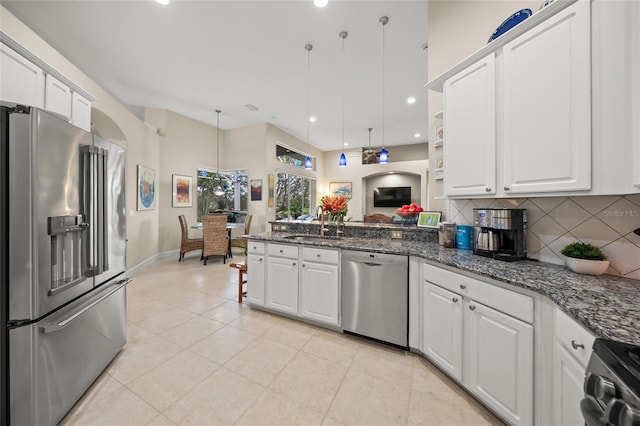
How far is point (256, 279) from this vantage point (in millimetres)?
2895

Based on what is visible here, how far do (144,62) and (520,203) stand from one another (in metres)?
5.20

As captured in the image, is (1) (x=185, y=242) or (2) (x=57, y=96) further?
(1) (x=185, y=242)

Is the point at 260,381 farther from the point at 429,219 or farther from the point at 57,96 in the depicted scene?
the point at 57,96

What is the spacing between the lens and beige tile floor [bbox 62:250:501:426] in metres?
1.48

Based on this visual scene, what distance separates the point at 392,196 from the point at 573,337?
8.21m

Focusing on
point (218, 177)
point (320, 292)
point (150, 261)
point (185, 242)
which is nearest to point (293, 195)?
point (218, 177)

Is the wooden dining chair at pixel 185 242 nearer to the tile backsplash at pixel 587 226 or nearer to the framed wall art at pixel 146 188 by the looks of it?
the framed wall art at pixel 146 188

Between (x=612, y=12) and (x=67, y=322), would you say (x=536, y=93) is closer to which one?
(x=612, y=12)

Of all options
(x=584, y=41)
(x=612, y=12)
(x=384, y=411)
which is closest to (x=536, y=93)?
(x=584, y=41)

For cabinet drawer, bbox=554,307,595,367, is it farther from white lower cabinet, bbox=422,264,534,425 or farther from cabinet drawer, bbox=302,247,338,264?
cabinet drawer, bbox=302,247,338,264

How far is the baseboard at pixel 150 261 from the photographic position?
4373 millimetres

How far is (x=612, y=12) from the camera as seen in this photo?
1.17m

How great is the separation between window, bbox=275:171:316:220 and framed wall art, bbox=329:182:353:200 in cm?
74

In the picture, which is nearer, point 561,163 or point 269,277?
point 561,163
